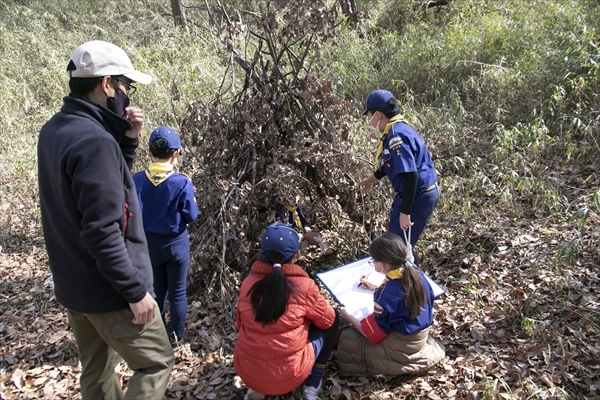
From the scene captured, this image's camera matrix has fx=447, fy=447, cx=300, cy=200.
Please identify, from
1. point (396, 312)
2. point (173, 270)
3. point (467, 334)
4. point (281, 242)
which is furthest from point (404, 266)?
point (173, 270)

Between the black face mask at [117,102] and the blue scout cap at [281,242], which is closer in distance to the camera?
the black face mask at [117,102]

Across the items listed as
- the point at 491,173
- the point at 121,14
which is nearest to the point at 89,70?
the point at 491,173

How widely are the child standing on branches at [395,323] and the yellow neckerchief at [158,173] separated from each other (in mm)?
1559

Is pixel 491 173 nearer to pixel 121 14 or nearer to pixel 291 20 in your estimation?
pixel 291 20

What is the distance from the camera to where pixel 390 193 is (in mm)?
4754

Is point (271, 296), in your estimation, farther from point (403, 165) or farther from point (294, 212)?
point (294, 212)

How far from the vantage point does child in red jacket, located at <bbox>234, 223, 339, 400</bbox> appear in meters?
2.67

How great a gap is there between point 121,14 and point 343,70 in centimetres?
776

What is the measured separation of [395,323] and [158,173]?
77.1 inches

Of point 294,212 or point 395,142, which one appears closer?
point 395,142

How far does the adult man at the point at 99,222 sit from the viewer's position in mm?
1905

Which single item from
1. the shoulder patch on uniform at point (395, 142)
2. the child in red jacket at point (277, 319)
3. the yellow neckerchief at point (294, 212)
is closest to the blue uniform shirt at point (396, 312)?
the child in red jacket at point (277, 319)

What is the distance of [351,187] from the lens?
4449mm

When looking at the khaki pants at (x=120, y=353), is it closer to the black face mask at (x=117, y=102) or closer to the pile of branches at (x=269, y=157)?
the black face mask at (x=117, y=102)
